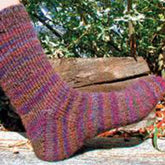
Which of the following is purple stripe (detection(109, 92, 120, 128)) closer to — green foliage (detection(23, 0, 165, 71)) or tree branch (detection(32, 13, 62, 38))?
green foliage (detection(23, 0, 165, 71))

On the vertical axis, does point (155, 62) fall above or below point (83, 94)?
below

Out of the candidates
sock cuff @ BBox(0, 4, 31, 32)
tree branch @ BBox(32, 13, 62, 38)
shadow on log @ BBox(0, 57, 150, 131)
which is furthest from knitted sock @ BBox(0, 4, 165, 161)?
→ tree branch @ BBox(32, 13, 62, 38)

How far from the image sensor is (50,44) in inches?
75.0

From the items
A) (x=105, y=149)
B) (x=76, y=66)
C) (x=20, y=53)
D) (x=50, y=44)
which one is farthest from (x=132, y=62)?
(x=20, y=53)

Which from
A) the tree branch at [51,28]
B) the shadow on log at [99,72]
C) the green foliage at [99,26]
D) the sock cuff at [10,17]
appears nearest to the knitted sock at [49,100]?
the sock cuff at [10,17]

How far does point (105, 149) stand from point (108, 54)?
76 cm

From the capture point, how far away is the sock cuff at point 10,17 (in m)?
1.22

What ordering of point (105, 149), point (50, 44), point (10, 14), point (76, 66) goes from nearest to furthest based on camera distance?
1. point (10, 14)
2. point (105, 149)
3. point (76, 66)
4. point (50, 44)

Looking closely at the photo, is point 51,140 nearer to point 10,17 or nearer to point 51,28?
point 10,17

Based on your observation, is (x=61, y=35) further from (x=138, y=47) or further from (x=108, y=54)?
(x=138, y=47)

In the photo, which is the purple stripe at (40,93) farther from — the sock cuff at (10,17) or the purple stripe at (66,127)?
the sock cuff at (10,17)

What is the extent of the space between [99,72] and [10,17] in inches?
23.6

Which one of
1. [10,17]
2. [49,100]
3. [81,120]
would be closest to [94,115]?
[81,120]

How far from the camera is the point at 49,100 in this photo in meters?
1.26
